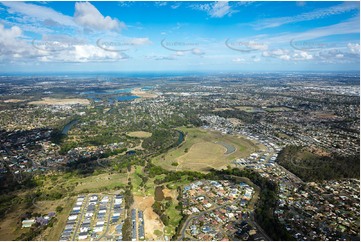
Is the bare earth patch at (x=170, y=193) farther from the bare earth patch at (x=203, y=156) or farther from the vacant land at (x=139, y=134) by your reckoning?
the vacant land at (x=139, y=134)

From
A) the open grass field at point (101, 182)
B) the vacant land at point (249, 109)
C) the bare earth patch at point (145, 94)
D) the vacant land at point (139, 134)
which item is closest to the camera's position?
the open grass field at point (101, 182)

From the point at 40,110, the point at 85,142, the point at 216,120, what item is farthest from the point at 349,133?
the point at 40,110

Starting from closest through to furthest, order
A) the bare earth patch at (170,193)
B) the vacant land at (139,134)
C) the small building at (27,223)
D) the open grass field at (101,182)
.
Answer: the small building at (27,223), the bare earth patch at (170,193), the open grass field at (101,182), the vacant land at (139,134)

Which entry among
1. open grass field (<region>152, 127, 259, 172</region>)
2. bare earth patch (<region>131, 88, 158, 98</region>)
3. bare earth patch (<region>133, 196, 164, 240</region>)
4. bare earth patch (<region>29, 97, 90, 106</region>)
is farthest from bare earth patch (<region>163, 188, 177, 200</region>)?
bare earth patch (<region>131, 88, 158, 98</region>)

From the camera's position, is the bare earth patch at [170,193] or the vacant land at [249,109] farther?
the vacant land at [249,109]

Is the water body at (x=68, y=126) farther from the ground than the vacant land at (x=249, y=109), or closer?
closer

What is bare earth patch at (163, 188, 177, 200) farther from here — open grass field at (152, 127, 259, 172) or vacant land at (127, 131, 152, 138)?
vacant land at (127, 131, 152, 138)

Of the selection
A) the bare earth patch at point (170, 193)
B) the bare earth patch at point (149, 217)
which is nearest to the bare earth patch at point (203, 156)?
the bare earth patch at point (170, 193)
